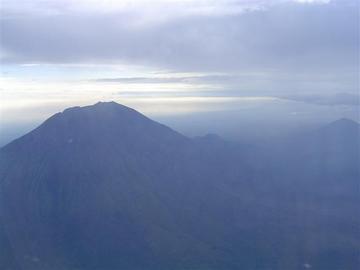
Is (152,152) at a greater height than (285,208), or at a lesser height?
greater

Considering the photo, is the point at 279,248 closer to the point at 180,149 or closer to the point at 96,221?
the point at 96,221

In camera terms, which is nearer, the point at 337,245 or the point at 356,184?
the point at 337,245

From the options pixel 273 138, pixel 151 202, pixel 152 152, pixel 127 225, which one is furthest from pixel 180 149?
pixel 273 138

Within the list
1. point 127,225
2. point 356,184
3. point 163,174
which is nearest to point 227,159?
point 163,174

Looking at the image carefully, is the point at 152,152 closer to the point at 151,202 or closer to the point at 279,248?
the point at 151,202

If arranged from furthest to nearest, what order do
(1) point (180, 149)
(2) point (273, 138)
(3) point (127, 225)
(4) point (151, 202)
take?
(2) point (273, 138), (1) point (180, 149), (4) point (151, 202), (3) point (127, 225)

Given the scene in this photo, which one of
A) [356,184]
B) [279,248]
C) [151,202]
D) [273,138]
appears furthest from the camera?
[273,138]
